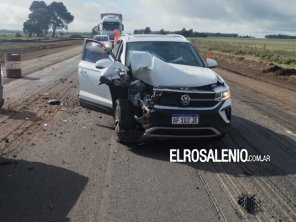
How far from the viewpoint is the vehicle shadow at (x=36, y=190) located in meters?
5.06

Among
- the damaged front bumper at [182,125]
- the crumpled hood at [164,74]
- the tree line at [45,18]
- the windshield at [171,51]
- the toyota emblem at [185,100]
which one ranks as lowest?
the tree line at [45,18]

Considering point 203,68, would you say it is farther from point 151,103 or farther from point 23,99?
point 23,99

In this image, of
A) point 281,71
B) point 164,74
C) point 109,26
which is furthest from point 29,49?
point 164,74

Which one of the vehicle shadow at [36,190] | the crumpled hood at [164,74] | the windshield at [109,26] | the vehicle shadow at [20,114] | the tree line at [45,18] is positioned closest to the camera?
the vehicle shadow at [36,190]

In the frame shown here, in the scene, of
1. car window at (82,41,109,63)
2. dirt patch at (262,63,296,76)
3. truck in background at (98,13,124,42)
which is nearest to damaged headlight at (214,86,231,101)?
car window at (82,41,109,63)

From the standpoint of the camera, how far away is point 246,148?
798 cm

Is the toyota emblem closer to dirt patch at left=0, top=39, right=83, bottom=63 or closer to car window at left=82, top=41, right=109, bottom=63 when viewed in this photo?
car window at left=82, top=41, right=109, bottom=63

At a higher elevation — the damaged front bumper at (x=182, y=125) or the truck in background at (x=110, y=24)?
the damaged front bumper at (x=182, y=125)

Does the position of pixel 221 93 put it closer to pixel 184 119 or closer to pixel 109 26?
pixel 184 119

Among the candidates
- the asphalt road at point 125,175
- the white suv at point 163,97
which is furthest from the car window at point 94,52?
the asphalt road at point 125,175

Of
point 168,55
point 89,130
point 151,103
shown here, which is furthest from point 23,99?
point 151,103

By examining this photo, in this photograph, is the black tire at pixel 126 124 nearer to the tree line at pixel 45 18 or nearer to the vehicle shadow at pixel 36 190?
the vehicle shadow at pixel 36 190

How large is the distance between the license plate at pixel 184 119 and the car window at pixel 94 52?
316 cm

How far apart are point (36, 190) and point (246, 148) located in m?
3.70
